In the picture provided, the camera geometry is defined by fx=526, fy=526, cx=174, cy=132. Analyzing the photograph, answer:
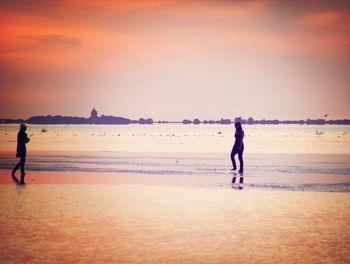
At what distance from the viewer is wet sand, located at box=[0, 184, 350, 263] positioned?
7898mm

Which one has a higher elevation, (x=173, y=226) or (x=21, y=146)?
(x=21, y=146)

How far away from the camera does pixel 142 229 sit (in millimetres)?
9766

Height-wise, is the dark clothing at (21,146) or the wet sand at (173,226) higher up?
the dark clothing at (21,146)

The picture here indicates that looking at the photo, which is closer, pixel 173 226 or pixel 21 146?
pixel 173 226

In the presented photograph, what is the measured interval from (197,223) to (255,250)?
2362 mm

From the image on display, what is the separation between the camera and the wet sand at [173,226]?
7.90 m

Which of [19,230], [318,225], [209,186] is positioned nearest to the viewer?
[19,230]

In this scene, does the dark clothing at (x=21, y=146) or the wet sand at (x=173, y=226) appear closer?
the wet sand at (x=173, y=226)

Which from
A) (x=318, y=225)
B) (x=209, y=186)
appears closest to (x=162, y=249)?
(x=318, y=225)

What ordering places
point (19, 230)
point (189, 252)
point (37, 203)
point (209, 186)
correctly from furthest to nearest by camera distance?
point (209, 186) → point (37, 203) → point (19, 230) → point (189, 252)

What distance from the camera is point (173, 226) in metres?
10.1

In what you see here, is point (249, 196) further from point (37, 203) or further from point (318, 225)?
point (37, 203)

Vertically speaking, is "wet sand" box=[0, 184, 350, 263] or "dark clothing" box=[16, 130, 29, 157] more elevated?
"dark clothing" box=[16, 130, 29, 157]

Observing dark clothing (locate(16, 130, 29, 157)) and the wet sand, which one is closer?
the wet sand
